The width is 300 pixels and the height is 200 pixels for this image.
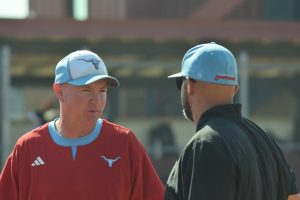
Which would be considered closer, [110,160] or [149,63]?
[110,160]

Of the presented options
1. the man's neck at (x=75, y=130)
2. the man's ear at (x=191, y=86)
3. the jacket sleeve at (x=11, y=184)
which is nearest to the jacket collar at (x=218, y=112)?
the man's ear at (x=191, y=86)

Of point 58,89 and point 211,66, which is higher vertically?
point 211,66

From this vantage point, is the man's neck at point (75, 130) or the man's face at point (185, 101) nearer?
the man's face at point (185, 101)

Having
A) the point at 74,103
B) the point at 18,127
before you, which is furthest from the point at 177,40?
the point at 74,103

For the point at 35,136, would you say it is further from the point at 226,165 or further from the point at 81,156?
the point at 226,165

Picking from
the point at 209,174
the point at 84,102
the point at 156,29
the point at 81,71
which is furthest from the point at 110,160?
the point at 156,29

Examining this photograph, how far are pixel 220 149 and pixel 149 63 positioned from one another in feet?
40.8

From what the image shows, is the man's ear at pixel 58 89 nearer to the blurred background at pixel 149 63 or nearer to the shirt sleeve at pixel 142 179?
the shirt sleeve at pixel 142 179

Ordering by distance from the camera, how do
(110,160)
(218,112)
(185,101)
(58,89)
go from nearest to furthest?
1. (218,112)
2. (185,101)
3. (110,160)
4. (58,89)

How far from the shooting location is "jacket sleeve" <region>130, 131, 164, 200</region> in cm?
369

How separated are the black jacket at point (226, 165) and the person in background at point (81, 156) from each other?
0.80 m

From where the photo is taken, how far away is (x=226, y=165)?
270cm

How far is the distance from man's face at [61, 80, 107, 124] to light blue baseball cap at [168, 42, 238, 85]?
32.1 inches

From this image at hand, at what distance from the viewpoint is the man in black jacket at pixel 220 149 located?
8.89 feet
